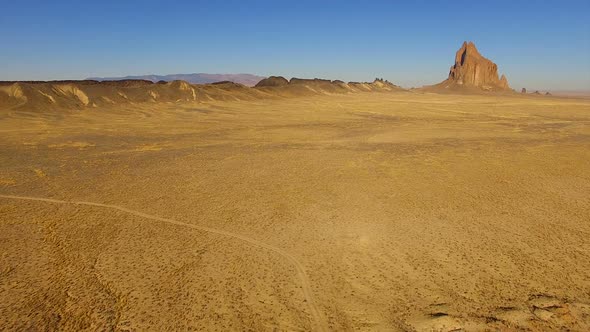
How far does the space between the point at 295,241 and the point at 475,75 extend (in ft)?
422

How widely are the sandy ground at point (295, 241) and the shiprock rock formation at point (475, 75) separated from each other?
11415 centimetres

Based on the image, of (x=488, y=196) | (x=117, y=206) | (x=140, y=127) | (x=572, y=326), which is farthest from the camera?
(x=140, y=127)

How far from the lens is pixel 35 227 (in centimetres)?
752

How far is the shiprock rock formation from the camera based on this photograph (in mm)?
116938

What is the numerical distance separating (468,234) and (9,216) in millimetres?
9266

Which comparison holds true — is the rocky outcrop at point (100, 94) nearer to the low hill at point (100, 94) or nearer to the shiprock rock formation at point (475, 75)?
the low hill at point (100, 94)

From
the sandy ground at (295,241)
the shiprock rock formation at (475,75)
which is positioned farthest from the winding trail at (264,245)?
the shiprock rock formation at (475,75)

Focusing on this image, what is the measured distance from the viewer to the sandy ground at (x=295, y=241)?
15.9 feet

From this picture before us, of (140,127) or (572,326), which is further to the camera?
(140,127)

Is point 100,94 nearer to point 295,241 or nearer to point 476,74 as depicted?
point 295,241

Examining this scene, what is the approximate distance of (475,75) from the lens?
11925 centimetres

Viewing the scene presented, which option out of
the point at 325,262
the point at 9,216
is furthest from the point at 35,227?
the point at 325,262

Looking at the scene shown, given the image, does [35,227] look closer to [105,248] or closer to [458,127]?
[105,248]

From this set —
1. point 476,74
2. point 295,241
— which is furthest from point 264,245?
point 476,74
